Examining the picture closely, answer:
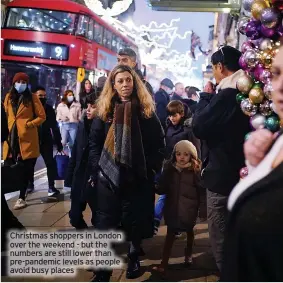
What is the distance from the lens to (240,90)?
2.93 m

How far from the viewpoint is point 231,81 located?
3061 mm

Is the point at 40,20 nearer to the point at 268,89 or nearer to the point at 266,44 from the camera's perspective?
the point at 266,44

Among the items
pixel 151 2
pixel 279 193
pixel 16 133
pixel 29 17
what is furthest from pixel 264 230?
pixel 29 17

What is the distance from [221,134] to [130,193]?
992 mm

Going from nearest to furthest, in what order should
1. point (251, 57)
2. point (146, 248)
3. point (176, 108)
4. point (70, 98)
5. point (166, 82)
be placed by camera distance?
point (251, 57)
point (146, 248)
point (176, 108)
point (166, 82)
point (70, 98)

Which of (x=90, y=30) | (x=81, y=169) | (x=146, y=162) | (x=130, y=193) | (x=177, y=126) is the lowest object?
(x=130, y=193)

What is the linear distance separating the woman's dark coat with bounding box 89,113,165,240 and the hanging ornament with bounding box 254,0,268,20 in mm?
1319

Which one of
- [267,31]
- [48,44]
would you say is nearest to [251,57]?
[267,31]

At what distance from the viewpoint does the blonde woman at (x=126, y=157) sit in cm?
345

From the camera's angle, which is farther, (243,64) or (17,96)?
(17,96)

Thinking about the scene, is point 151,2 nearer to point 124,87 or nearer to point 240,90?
point 124,87

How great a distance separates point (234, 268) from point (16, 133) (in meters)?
4.81

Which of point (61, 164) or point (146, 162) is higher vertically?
point (146, 162)

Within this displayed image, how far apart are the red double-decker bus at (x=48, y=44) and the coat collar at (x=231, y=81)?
8150mm
